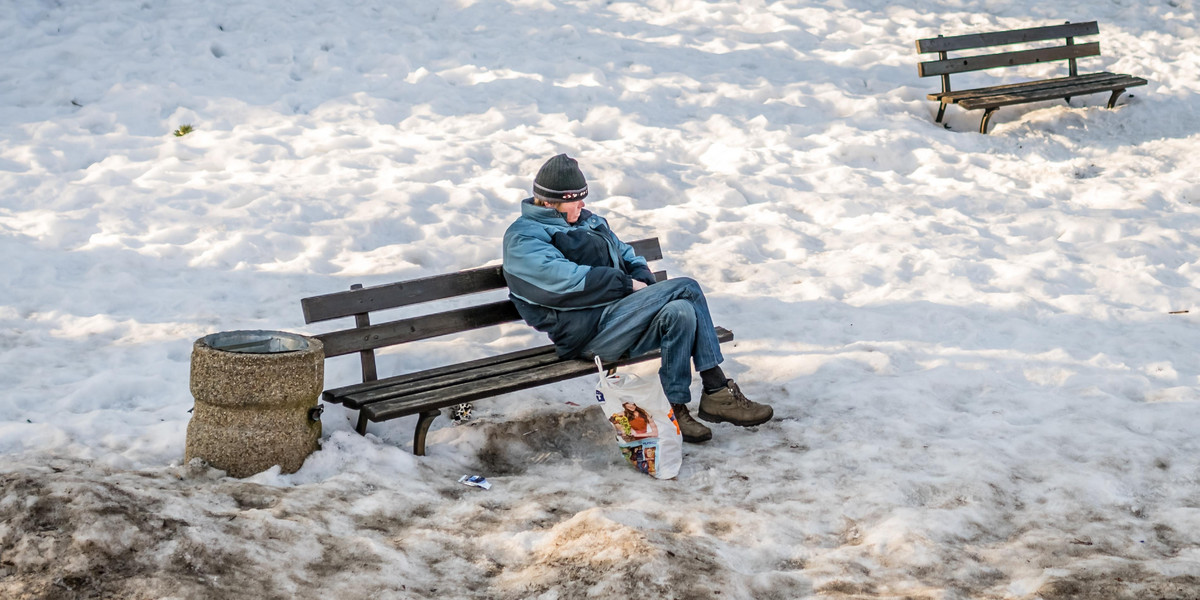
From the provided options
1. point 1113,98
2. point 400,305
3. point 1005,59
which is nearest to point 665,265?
point 400,305

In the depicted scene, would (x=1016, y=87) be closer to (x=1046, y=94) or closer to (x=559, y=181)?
(x=1046, y=94)

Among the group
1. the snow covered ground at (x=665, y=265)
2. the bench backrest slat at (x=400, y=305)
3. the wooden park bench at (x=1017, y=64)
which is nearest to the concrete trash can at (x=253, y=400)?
the snow covered ground at (x=665, y=265)

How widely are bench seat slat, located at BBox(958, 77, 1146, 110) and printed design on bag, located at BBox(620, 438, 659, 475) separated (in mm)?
6455

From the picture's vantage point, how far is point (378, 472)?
198 inches

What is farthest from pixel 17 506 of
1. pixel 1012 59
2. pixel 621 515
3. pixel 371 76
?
pixel 1012 59

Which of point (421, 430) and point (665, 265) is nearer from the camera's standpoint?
point (421, 430)

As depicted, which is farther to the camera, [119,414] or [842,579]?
[119,414]

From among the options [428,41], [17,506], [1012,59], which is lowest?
[17,506]

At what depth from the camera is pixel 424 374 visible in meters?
5.69

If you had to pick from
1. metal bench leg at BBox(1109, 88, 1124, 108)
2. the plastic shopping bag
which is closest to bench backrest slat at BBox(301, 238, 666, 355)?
the plastic shopping bag

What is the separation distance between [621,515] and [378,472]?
50.2 inches

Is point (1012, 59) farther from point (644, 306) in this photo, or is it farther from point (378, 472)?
point (378, 472)

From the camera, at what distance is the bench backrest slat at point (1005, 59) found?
10664 mm

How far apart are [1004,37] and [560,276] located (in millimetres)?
7644
